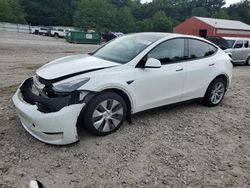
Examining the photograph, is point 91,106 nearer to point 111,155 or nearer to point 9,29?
point 111,155

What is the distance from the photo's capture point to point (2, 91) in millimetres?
5984

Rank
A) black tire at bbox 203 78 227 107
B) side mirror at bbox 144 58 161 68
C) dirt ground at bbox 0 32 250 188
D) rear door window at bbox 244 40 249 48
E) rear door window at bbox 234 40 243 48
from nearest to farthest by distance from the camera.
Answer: dirt ground at bbox 0 32 250 188 < side mirror at bbox 144 58 161 68 < black tire at bbox 203 78 227 107 < rear door window at bbox 234 40 243 48 < rear door window at bbox 244 40 249 48

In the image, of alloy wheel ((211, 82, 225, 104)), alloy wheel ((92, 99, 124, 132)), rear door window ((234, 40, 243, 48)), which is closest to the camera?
alloy wheel ((92, 99, 124, 132))

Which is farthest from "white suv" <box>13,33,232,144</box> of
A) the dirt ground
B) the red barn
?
the red barn

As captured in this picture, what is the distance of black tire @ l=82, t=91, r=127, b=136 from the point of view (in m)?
3.71

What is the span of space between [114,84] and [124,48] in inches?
41.3

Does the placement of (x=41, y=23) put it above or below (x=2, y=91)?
above

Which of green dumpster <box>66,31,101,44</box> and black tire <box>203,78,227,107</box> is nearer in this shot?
black tire <box>203,78,227,107</box>

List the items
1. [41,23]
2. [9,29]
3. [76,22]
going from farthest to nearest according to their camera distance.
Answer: [41,23] → [76,22] → [9,29]

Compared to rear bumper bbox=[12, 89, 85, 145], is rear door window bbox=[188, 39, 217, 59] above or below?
above

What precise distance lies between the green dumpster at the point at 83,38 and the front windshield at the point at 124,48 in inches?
1015

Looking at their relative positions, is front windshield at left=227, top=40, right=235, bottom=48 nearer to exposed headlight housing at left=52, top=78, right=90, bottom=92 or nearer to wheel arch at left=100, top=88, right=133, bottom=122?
wheel arch at left=100, top=88, right=133, bottom=122

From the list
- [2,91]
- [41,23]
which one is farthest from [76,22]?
[2,91]

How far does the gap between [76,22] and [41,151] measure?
59.7 meters
